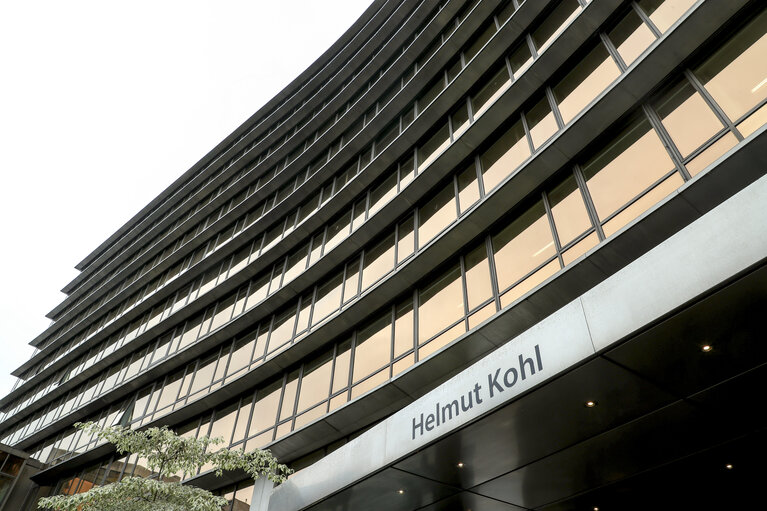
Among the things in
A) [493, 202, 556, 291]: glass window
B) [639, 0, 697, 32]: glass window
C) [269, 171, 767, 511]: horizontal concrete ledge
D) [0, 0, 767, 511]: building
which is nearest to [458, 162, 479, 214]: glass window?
[0, 0, 767, 511]: building

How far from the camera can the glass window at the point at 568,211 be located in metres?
11.5

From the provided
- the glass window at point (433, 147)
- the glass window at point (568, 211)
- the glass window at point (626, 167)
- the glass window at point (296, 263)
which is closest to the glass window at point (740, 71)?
the glass window at point (626, 167)

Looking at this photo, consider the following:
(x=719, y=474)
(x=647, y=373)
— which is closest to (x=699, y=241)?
(x=647, y=373)

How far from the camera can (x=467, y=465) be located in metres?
8.87

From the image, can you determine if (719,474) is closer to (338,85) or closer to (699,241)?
(699,241)

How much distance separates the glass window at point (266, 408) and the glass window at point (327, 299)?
2811mm

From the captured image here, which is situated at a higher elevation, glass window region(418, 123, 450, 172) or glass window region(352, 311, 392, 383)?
glass window region(418, 123, 450, 172)

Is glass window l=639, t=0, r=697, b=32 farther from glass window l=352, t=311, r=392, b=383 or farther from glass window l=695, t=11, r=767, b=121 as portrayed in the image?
glass window l=352, t=311, r=392, b=383

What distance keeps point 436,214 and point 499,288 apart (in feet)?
16.0

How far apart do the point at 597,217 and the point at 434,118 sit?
31.8ft

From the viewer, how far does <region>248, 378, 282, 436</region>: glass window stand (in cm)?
1773

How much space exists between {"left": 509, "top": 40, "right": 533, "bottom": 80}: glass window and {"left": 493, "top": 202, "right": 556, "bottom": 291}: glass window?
5765 mm

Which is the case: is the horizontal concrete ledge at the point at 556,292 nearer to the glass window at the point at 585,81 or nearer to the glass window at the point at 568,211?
the glass window at the point at 568,211

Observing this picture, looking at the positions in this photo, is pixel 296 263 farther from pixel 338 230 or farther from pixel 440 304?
pixel 440 304
